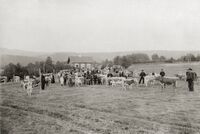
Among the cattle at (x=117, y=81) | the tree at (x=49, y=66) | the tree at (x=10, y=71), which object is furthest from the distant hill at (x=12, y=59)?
the cattle at (x=117, y=81)

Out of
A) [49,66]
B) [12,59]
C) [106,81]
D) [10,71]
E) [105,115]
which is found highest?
[12,59]

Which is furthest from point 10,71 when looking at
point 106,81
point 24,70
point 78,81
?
point 106,81

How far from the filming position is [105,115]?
7750 mm

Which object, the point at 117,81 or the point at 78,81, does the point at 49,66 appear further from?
the point at 117,81

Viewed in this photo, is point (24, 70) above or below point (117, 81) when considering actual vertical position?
above

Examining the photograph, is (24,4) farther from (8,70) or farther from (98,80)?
(8,70)

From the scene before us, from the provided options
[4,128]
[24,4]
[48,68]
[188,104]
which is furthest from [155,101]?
[48,68]

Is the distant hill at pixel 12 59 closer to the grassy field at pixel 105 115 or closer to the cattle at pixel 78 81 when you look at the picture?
the grassy field at pixel 105 115

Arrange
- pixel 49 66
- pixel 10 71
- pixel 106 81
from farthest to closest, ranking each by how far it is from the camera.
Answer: pixel 49 66, pixel 10 71, pixel 106 81

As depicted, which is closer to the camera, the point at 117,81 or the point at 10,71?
the point at 117,81

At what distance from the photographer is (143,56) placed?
54.7 m

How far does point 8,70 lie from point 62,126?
467 inches

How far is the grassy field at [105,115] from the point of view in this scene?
668 centimetres

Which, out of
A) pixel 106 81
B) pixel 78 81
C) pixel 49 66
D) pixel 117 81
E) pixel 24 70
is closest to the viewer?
pixel 117 81
